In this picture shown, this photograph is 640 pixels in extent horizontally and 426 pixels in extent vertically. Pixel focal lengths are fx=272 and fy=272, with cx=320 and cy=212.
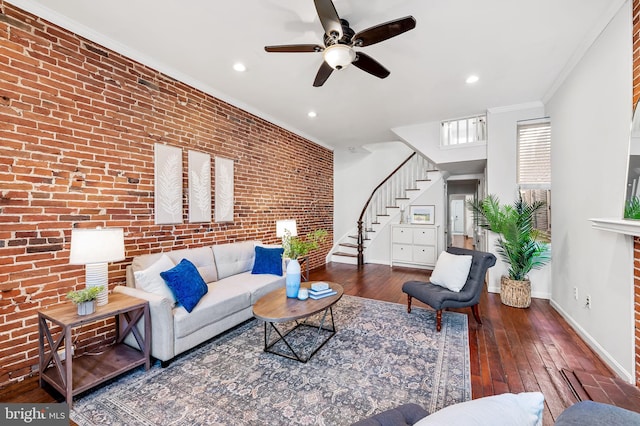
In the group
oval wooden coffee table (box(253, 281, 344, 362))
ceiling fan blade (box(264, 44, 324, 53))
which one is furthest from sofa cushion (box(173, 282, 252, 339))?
ceiling fan blade (box(264, 44, 324, 53))

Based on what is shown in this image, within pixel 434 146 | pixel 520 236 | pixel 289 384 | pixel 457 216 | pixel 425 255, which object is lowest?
pixel 289 384

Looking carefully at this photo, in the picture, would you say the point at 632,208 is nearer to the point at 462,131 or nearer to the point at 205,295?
the point at 462,131

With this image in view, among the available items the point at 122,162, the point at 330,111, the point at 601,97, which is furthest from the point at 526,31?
the point at 122,162

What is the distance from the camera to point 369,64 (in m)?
2.49

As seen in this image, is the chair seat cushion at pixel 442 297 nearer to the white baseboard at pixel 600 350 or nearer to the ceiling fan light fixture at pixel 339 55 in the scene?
the white baseboard at pixel 600 350

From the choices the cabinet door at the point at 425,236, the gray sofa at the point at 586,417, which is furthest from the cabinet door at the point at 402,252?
the gray sofa at the point at 586,417

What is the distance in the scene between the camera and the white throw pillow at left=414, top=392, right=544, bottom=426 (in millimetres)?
637

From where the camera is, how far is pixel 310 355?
247 cm

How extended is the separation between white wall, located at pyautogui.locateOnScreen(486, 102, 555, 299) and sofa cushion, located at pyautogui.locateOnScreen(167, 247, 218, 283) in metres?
4.16

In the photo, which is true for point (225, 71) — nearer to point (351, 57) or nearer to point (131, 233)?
point (351, 57)

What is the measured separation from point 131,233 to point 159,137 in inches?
43.6

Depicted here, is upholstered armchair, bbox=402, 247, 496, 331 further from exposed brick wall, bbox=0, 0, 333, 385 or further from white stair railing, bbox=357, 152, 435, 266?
white stair railing, bbox=357, 152, 435, 266

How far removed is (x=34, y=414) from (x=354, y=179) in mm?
6664

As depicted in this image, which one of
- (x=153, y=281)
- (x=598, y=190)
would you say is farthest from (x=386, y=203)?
(x=153, y=281)
